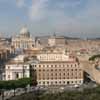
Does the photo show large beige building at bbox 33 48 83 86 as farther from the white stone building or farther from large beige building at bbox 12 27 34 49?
large beige building at bbox 12 27 34 49

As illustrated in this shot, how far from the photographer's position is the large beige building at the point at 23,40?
80.3 metres

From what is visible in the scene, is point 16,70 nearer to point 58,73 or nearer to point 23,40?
point 58,73

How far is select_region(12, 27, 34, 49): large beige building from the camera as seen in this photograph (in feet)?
263

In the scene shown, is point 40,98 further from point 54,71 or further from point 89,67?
point 89,67

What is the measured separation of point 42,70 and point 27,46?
143ft

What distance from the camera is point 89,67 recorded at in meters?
50.5

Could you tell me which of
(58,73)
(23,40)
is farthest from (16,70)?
(23,40)

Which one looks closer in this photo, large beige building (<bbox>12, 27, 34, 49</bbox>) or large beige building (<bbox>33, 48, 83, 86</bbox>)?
large beige building (<bbox>33, 48, 83, 86</bbox>)

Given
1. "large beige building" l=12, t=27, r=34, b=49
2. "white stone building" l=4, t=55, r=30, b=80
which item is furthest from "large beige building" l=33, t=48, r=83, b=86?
"large beige building" l=12, t=27, r=34, b=49

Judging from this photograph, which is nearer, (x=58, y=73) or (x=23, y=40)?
(x=58, y=73)

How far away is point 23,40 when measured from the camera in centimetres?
8069

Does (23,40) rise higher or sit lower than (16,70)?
higher

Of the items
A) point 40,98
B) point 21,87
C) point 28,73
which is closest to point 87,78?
point 28,73

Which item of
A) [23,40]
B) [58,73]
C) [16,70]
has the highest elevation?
[23,40]
